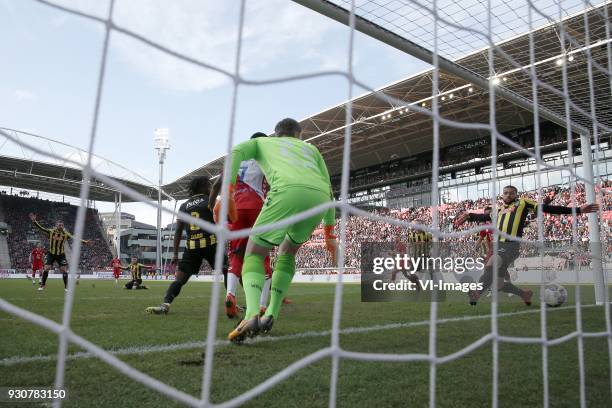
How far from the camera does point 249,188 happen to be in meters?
4.09

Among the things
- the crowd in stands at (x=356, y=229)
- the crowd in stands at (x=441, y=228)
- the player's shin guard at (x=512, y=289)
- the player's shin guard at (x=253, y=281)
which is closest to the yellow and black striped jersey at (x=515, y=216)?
the player's shin guard at (x=512, y=289)

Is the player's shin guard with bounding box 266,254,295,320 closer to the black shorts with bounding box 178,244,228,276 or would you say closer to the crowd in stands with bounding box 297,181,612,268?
the black shorts with bounding box 178,244,228,276

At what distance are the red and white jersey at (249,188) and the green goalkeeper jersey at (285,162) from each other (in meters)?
1.25

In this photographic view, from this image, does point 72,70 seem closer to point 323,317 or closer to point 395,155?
point 323,317

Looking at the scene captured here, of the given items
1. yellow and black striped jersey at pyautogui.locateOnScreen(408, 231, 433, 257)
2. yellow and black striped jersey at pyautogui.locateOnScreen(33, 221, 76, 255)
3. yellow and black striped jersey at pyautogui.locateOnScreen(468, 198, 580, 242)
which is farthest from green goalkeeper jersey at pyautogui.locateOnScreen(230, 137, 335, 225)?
yellow and black striped jersey at pyautogui.locateOnScreen(33, 221, 76, 255)

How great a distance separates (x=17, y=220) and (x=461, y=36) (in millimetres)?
36435

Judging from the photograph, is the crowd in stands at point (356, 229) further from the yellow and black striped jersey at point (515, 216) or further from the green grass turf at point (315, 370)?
the green grass turf at point (315, 370)

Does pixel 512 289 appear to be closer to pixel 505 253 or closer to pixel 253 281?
pixel 505 253

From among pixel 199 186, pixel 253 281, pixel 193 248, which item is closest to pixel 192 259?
pixel 193 248

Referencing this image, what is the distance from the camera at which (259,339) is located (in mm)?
3084

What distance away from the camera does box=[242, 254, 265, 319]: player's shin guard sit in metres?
2.78

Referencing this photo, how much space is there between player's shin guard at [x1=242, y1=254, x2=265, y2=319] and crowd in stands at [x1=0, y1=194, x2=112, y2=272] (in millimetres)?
34552

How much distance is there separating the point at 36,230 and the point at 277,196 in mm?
37570

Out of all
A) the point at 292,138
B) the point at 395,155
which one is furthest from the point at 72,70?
the point at 395,155
